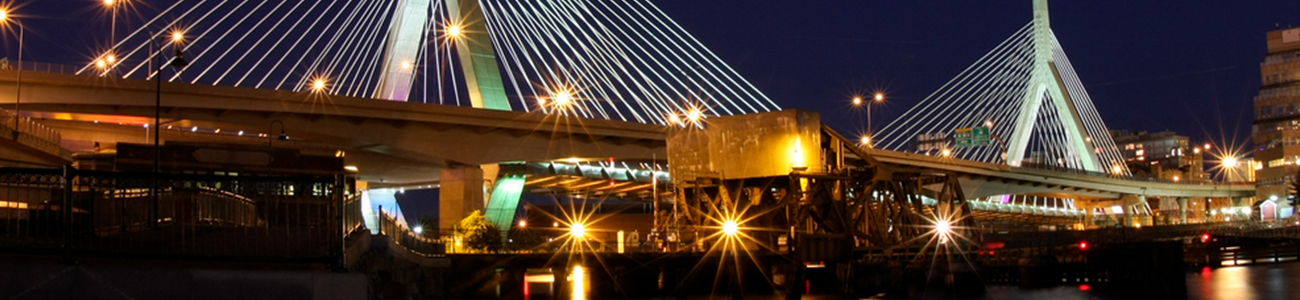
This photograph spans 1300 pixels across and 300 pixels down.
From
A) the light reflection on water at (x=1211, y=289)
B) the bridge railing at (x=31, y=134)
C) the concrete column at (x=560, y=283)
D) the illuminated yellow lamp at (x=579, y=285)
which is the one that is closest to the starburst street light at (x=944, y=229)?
the light reflection on water at (x=1211, y=289)

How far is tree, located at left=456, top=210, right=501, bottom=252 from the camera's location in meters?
41.9

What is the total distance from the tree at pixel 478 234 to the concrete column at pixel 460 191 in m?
0.66


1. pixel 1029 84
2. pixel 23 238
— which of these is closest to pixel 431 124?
pixel 23 238

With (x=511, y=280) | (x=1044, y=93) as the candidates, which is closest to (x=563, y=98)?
(x=511, y=280)

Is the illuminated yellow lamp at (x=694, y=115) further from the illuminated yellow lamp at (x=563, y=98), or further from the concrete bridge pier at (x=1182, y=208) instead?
the concrete bridge pier at (x=1182, y=208)

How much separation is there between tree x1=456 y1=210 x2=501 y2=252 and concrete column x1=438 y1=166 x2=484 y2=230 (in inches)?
25.8

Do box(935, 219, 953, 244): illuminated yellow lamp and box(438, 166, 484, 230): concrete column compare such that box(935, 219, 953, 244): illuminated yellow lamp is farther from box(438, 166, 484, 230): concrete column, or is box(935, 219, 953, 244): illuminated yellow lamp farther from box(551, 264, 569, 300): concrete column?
box(438, 166, 484, 230): concrete column

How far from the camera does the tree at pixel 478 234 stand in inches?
1651

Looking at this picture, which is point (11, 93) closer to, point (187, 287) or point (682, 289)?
point (682, 289)

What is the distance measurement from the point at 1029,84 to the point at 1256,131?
109 ft

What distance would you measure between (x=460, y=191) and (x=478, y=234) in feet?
37.2

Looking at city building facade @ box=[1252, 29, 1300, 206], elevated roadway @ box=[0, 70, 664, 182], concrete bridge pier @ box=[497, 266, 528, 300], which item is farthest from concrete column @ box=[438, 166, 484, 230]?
city building facade @ box=[1252, 29, 1300, 206]

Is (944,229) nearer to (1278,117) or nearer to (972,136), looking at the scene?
(972,136)

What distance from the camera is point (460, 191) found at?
5809 cm
